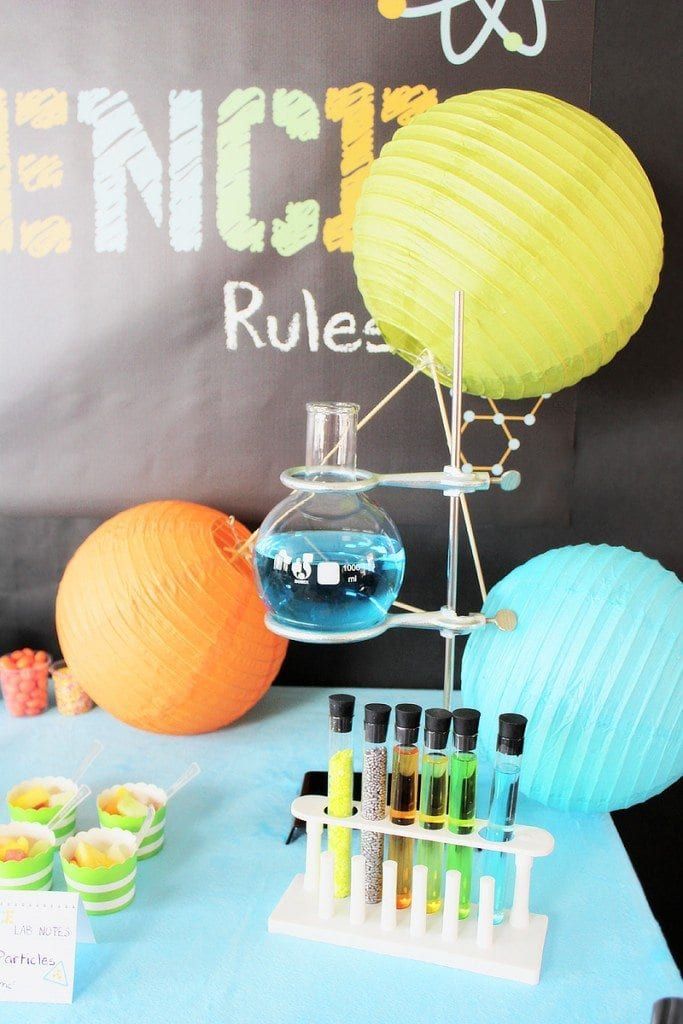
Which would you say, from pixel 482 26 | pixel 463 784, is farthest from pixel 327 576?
pixel 482 26

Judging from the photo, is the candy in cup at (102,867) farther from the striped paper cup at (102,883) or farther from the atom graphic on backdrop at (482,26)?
the atom graphic on backdrop at (482,26)

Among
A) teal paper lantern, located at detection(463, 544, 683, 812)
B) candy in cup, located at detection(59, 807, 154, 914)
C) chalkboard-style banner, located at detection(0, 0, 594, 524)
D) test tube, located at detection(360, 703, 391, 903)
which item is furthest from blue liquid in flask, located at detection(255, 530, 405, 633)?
chalkboard-style banner, located at detection(0, 0, 594, 524)

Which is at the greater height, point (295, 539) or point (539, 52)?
point (539, 52)

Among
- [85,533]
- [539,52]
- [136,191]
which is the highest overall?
[539,52]

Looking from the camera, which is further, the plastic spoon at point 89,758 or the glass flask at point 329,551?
the plastic spoon at point 89,758

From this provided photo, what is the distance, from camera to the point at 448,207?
1.12m

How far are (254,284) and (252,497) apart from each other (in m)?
0.35

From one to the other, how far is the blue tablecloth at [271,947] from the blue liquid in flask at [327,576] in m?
0.32

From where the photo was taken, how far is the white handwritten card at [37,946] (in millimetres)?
914

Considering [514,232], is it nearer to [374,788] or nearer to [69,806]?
[374,788]

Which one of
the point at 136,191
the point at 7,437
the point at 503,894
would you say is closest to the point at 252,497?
the point at 7,437

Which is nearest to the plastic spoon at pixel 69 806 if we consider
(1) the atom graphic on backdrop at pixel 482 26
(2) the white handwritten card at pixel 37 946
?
(2) the white handwritten card at pixel 37 946

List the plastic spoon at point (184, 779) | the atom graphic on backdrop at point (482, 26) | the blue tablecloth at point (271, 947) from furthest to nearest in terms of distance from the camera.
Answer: the atom graphic on backdrop at point (482, 26), the plastic spoon at point (184, 779), the blue tablecloth at point (271, 947)

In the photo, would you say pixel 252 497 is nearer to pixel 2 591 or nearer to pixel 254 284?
pixel 254 284
